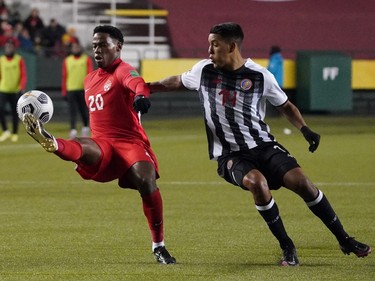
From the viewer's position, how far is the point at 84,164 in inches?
333

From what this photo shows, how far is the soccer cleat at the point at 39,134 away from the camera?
8031 mm

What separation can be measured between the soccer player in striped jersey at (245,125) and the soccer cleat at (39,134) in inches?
35.7

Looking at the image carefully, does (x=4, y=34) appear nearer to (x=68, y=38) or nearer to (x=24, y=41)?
(x=24, y=41)

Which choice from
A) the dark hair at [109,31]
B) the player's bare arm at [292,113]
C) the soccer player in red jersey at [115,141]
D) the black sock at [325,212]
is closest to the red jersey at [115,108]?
the soccer player in red jersey at [115,141]

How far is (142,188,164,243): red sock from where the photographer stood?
8.40 m

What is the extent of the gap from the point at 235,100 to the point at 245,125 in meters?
0.21

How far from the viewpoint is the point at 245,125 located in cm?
844

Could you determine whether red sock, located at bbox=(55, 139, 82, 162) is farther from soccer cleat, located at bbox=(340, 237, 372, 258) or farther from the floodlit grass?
soccer cleat, located at bbox=(340, 237, 372, 258)

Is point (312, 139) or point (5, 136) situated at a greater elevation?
point (312, 139)

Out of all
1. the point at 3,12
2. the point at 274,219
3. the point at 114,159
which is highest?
the point at 3,12

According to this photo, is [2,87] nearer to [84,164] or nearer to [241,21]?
[241,21]

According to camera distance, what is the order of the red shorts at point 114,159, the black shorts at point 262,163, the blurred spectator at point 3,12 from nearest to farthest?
the black shorts at point 262,163
the red shorts at point 114,159
the blurred spectator at point 3,12

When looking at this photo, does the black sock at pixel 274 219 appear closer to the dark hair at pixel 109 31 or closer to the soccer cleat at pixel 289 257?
the soccer cleat at pixel 289 257

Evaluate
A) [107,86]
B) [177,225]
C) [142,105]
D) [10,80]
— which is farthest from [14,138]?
[142,105]
